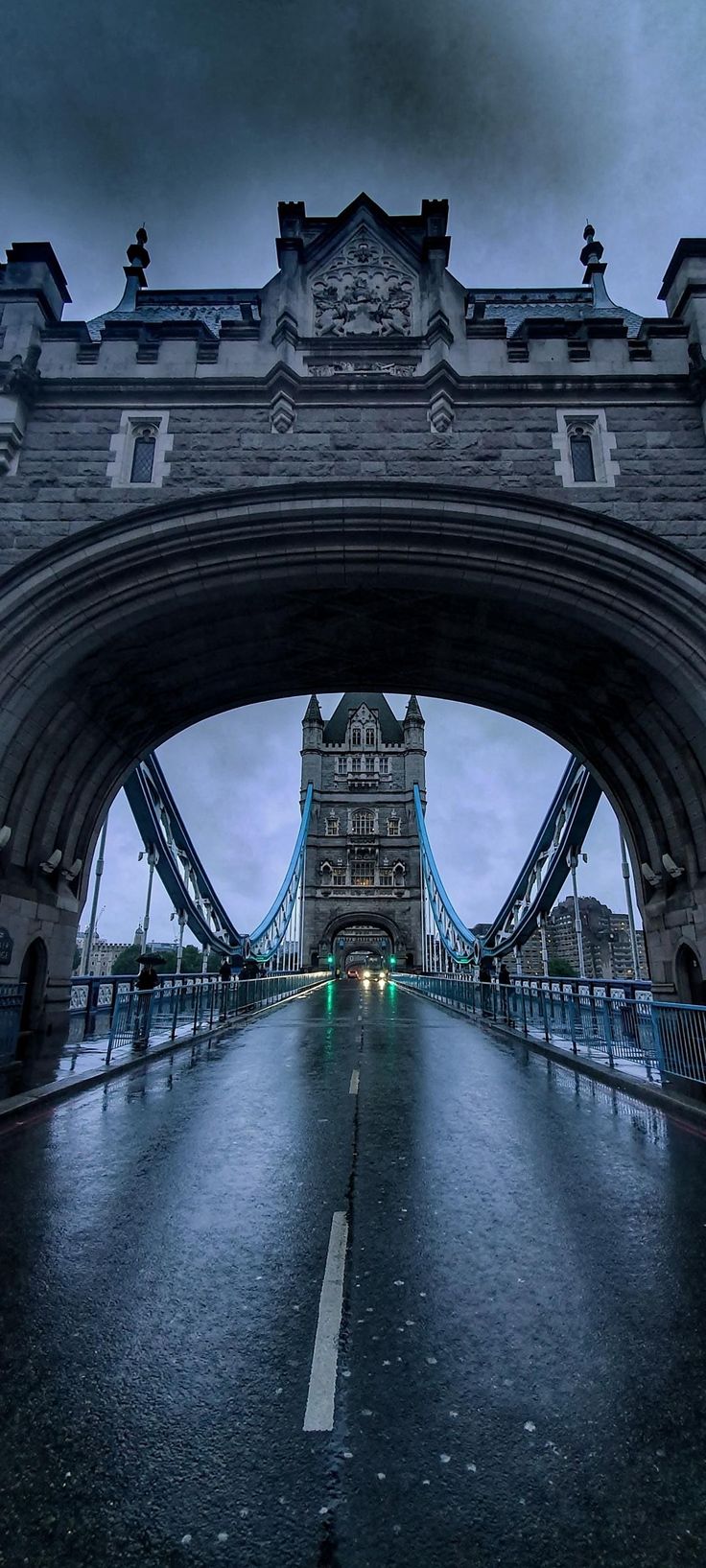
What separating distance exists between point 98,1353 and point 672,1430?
219 centimetres

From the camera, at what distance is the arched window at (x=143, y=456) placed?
11.6 meters

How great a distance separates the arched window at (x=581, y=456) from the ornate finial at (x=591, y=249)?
7.38 meters

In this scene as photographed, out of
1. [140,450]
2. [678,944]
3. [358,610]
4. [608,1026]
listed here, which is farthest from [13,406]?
[678,944]

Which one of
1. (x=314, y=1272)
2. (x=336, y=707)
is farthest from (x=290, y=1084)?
(x=336, y=707)

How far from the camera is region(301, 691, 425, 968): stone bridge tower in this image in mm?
68500

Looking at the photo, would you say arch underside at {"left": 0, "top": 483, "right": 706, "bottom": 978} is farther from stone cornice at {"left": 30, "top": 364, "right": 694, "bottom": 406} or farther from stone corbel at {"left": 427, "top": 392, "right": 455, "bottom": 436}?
stone cornice at {"left": 30, "top": 364, "right": 694, "bottom": 406}

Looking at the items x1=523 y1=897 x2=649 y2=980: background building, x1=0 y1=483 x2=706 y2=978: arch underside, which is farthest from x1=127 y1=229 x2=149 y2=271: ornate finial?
x1=523 y1=897 x2=649 y2=980: background building

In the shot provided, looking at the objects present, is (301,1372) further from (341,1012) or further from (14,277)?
(341,1012)

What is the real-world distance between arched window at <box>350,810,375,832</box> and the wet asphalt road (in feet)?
212

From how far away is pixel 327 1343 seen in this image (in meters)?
2.97

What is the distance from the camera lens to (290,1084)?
8.84 metres

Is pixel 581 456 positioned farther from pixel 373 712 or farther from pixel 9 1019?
pixel 373 712

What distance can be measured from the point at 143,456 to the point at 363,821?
199ft

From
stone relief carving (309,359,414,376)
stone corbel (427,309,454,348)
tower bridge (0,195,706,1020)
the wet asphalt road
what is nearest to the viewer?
the wet asphalt road
